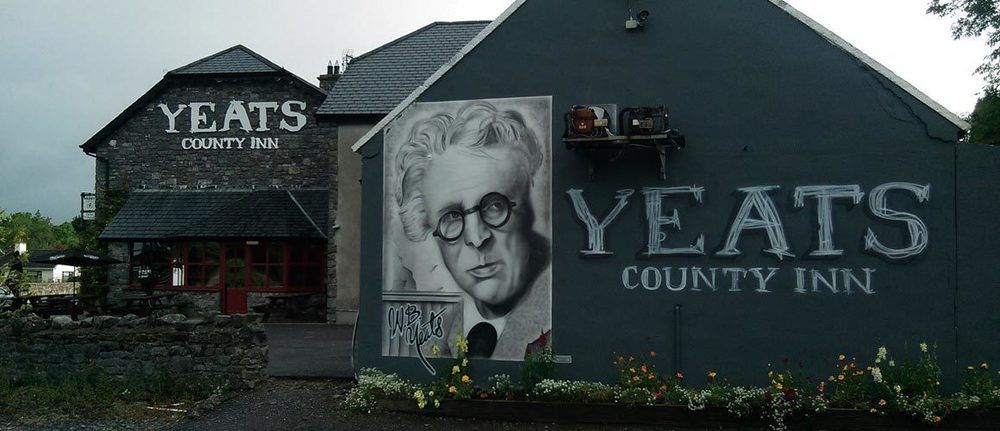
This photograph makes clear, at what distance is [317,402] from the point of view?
10.5 m

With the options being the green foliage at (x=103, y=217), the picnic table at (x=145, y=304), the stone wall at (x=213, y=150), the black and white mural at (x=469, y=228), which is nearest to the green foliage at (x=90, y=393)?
the black and white mural at (x=469, y=228)

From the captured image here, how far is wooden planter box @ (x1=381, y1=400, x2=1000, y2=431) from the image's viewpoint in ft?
28.6

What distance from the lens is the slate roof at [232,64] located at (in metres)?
23.4

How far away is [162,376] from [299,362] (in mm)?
2738

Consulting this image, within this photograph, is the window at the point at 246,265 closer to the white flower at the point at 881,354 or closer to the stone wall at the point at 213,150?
the stone wall at the point at 213,150

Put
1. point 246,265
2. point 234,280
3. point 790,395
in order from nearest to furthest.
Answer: point 790,395
point 246,265
point 234,280

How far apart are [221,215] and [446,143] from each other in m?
13.5

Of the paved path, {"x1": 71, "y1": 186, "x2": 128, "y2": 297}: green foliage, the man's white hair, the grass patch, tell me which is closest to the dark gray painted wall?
the man's white hair

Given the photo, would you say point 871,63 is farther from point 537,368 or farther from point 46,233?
point 46,233

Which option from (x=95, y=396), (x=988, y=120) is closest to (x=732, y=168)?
(x=95, y=396)

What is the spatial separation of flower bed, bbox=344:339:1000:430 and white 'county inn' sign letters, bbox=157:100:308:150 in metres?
14.6

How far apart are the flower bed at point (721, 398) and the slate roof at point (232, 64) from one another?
51.1 ft
